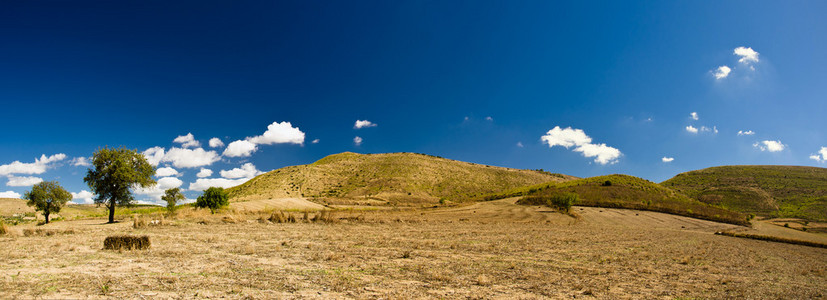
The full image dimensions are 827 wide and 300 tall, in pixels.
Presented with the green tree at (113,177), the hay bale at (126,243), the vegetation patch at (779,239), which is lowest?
the vegetation patch at (779,239)

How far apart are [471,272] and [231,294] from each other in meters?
7.08

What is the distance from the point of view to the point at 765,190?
2488 inches

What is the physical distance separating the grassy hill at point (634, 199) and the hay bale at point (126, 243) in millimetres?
51123

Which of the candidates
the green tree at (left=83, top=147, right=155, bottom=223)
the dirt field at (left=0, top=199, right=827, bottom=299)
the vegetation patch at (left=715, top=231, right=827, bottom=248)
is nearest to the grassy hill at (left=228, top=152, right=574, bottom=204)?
the green tree at (left=83, top=147, right=155, bottom=223)

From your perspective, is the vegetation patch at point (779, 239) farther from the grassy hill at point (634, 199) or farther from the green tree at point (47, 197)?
the green tree at point (47, 197)

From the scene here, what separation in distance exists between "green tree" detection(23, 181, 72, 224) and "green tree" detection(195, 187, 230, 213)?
41.3 feet

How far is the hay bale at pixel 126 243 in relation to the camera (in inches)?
467

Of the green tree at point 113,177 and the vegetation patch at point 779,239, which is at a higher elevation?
the green tree at point 113,177

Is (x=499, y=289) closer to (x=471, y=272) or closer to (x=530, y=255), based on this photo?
(x=471, y=272)

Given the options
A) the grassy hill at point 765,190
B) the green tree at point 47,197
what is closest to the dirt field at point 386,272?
the green tree at point 47,197

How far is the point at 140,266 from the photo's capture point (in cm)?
909

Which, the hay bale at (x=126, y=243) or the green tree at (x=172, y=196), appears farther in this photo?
the green tree at (x=172, y=196)

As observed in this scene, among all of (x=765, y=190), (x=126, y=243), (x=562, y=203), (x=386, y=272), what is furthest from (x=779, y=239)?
(x=765, y=190)

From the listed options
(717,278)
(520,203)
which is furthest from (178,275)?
(520,203)
